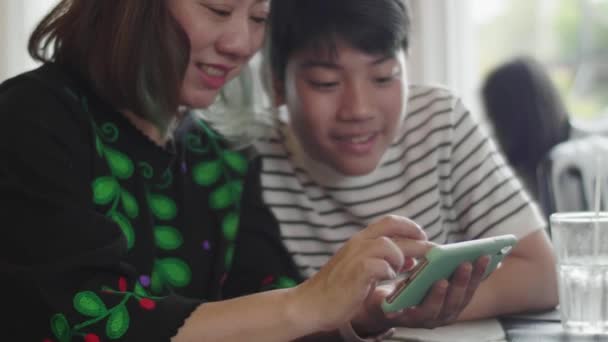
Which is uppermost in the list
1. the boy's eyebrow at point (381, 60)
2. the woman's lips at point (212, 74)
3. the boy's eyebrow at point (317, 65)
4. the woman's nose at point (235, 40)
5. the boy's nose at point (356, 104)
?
the woman's nose at point (235, 40)

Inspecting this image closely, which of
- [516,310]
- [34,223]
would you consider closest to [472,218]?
[516,310]

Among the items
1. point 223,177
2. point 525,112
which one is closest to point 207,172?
point 223,177

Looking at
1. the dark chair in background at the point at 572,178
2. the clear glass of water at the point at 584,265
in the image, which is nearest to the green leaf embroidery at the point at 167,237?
the clear glass of water at the point at 584,265

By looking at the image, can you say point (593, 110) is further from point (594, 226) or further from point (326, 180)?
point (594, 226)

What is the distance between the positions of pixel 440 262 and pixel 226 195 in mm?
572

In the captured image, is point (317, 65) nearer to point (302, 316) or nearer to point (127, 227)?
point (127, 227)

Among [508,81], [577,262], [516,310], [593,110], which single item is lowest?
[593,110]

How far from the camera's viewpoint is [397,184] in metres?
1.68

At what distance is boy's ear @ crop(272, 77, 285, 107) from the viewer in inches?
64.6

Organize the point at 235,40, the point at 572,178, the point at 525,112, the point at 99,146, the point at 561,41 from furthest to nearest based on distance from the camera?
the point at 561,41, the point at 525,112, the point at 572,178, the point at 235,40, the point at 99,146

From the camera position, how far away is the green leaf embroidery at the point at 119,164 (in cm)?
134

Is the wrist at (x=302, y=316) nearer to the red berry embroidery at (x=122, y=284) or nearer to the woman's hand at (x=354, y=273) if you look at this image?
the woman's hand at (x=354, y=273)

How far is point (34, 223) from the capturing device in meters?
1.11

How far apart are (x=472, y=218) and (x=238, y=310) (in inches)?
24.3
